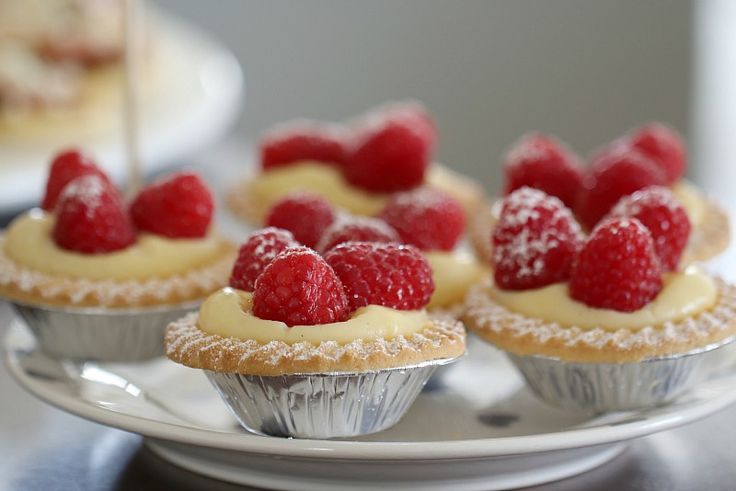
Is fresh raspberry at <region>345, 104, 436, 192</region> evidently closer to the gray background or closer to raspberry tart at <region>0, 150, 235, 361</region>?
raspberry tart at <region>0, 150, 235, 361</region>

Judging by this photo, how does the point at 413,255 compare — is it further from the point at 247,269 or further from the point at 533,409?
the point at 533,409

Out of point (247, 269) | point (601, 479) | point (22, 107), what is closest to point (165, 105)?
point (22, 107)

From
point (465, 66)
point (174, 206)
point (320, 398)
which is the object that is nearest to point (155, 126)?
point (174, 206)

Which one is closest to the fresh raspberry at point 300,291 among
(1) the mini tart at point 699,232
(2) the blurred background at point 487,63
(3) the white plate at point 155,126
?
(1) the mini tart at point 699,232

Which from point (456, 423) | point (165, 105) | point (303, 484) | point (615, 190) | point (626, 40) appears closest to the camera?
point (303, 484)

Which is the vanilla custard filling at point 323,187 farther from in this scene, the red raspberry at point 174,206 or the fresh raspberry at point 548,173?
the red raspberry at point 174,206

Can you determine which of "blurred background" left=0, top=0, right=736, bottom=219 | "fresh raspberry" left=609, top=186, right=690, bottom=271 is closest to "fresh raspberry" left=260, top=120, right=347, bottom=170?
"fresh raspberry" left=609, top=186, right=690, bottom=271
